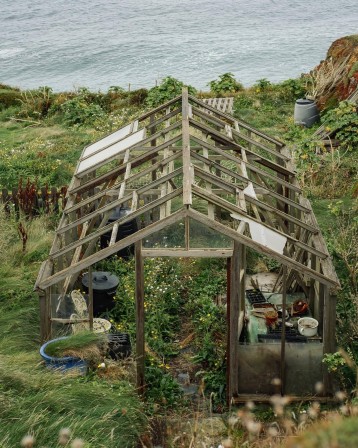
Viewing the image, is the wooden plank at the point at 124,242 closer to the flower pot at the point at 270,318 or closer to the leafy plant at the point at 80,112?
the flower pot at the point at 270,318

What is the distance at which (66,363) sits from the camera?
8367 millimetres

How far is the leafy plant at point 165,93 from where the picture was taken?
23.1 metres

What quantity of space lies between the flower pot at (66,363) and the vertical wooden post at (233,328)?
1765 millimetres

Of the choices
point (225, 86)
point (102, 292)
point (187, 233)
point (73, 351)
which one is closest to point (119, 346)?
point (73, 351)

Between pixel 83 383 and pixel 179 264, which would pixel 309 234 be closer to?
pixel 179 264

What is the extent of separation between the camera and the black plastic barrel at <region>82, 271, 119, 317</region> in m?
10.4

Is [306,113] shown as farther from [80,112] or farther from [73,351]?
[73,351]

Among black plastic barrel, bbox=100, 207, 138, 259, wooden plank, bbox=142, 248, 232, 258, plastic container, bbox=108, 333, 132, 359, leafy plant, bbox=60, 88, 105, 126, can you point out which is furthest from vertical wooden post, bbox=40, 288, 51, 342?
leafy plant, bbox=60, 88, 105, 126

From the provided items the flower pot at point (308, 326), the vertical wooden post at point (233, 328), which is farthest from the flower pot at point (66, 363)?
the flower pot at point (308, 326)

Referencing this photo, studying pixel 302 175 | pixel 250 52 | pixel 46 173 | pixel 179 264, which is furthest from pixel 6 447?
pixel 250 52

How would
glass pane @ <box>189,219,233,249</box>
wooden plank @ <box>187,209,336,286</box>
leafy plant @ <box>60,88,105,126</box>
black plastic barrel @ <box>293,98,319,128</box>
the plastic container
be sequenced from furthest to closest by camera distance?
leafy plant @ <box>60,88,105,126</box>
black plastic barrel @ <box>293,98,319,128</box>
the plastic container
glass pane @ <box>189,219,233,249</box>
wooden plank @ <box>187,209,336,286</box>

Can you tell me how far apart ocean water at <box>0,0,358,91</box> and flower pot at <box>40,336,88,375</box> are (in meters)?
40.2

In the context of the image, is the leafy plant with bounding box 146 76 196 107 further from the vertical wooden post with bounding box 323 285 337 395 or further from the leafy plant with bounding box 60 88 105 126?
the vertical wooden post with bounding box 323 285 337 395

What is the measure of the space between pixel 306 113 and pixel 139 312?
43.7 feet
